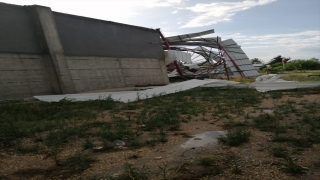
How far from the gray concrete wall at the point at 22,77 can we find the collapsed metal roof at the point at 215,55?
8.34 meters

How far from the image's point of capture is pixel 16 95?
315 inches

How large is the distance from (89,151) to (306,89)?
738cm

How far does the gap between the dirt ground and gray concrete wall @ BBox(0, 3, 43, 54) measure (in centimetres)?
607

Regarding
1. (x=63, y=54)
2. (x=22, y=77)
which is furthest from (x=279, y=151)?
(x=63, y=54)

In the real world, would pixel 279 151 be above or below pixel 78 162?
below

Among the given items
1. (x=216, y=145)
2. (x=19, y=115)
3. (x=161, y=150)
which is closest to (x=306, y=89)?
(x=216, y=145)

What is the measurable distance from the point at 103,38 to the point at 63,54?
2380 millimetres

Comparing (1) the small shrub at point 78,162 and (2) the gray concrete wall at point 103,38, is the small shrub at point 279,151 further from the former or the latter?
(2) the gray concrete wall at point 103,38

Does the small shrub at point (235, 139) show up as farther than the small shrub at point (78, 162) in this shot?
Yes

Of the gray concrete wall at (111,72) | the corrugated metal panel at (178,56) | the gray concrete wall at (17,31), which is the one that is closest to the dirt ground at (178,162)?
the gray concrete wall at (17,31)

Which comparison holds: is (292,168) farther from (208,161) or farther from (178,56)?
(178,56)

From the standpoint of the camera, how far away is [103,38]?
37.2ft

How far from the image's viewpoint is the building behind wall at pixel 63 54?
823 centimetres

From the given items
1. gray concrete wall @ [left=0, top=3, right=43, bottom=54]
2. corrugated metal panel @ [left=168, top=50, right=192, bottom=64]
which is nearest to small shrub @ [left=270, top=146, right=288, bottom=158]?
gray concrete wall @ [left=0, top=3, right=43, bottom=54]
